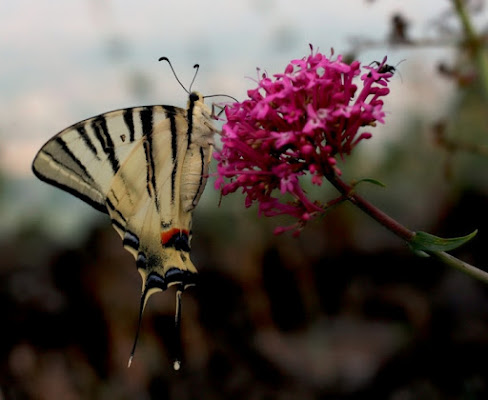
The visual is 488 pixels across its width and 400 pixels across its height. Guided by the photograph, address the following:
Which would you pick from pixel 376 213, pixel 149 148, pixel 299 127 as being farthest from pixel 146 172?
pixel 376 213

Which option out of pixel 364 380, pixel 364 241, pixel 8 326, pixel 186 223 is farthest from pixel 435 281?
pixel 8 326

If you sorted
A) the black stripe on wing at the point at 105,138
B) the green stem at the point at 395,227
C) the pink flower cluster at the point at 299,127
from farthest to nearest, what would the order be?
the black stripe on wing at the point at 105,138, the pink flower cluster at the point at 299,127, the green stem at the point at 395,227

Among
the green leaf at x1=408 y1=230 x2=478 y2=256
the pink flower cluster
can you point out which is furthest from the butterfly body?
the green leaf at x1=408 y1=230 x2=478 y2=256

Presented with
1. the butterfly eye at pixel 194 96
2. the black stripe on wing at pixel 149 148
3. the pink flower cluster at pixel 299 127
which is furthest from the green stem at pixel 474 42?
the black stripe on wing at pixel 149 148

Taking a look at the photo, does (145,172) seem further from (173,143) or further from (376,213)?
(376,213)

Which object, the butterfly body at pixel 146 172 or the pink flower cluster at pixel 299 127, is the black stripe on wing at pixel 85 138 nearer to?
the butterfly body at pixel 146 172

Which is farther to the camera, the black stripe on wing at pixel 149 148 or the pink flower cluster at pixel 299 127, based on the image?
the black stripe on wing at pixel 149 148
